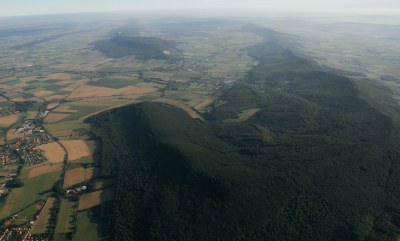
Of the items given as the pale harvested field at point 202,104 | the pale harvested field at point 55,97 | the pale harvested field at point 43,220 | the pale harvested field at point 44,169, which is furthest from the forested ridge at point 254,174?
the pale harvested field at point 55,97

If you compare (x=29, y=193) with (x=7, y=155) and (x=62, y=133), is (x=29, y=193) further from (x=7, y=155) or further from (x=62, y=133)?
(x=62, y=133)

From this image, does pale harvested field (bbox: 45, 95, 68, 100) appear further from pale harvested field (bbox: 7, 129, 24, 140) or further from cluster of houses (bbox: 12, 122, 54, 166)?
pale harvested field (bbox: 7, 129, 24, 140)

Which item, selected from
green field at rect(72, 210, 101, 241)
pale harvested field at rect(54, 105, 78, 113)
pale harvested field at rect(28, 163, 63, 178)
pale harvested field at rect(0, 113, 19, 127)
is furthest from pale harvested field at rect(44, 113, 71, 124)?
green field at rect(72, 210, 101, 241)

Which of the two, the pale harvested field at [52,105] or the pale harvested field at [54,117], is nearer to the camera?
the pale harvested field at [54,117]

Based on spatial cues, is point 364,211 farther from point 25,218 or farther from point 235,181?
point 25,218

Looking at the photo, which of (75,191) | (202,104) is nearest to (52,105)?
(202,104)

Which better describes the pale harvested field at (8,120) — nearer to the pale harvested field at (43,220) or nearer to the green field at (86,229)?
the pale harvested field at (43,220)
